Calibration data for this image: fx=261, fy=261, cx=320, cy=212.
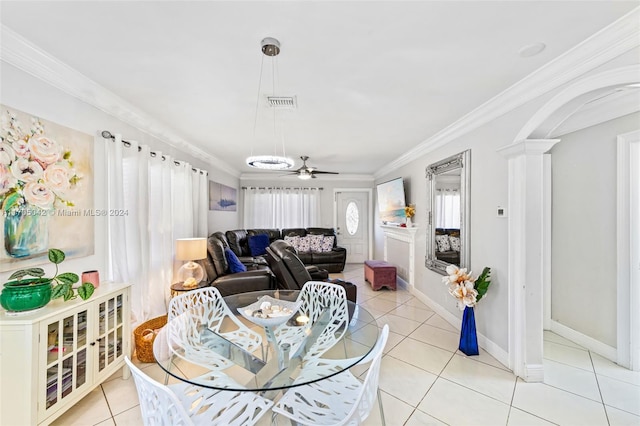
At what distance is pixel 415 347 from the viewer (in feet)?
9.02

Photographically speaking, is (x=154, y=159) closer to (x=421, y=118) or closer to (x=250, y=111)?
(x=250, y=111)

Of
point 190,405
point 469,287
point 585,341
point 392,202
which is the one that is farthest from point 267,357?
point 392,202

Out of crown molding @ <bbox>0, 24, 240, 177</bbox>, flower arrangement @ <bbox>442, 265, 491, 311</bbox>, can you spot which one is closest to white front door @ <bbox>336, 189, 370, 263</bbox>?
flower arrangement @ <bbox>442, 265, 491, 311</bbox>

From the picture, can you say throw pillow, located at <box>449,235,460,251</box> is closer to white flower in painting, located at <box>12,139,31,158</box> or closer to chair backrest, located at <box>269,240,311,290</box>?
chair backrest, located at <box>269,240,311,290</box>

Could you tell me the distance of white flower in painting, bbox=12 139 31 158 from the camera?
1653 millimetres

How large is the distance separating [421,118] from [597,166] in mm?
1754

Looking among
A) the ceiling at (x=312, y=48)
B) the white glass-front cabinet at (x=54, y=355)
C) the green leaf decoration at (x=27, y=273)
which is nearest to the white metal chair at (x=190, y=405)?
the white glass-front cabinet at (x=54, y=355)

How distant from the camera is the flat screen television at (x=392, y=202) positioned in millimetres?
4785

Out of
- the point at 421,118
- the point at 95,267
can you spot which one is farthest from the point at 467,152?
the point at 95,267

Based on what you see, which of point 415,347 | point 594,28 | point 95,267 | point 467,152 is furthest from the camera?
point 467,152

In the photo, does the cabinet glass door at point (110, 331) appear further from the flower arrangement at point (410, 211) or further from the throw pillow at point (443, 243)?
the flower arrangement at point (410, 211)

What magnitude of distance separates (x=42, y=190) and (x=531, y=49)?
3.40 metres

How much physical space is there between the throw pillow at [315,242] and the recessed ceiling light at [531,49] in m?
5.25

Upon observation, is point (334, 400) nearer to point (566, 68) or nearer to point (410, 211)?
point (566, 68)
